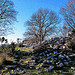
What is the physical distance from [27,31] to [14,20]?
4.46 meters

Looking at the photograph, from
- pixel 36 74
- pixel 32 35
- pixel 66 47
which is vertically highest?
pixel 32 35

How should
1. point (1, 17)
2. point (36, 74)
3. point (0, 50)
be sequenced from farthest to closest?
1. point (1, 17)
2. point (0, 50)
3. point (36, 74)

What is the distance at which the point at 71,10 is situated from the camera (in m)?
15.2

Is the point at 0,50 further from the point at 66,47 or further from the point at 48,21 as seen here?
the point at 48,21

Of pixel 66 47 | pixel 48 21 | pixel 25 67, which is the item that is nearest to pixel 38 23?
pixel 48 21

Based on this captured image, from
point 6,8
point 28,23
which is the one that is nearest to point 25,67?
point 6,8

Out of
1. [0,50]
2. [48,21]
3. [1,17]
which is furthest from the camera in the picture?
[48,21]

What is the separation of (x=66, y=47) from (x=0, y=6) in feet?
29.7

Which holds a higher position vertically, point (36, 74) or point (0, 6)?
point (0, 6)

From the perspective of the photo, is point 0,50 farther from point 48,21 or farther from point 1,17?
point 48,21

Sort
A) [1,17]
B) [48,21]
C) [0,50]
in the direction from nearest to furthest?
[0,50] < [1,17] < [48,21]

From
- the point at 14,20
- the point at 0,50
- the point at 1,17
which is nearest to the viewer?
the point at 0,50

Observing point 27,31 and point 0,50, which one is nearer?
point 0,50

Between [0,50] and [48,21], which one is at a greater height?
[48,21]
